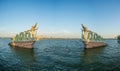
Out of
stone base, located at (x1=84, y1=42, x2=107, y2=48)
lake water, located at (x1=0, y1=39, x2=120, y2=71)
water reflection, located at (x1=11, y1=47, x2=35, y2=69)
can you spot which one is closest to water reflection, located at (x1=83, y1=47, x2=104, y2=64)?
lake water, located at (x1=0, y1=39, x2=120, y2=71)

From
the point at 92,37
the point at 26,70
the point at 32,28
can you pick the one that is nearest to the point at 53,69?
the point at 26,70

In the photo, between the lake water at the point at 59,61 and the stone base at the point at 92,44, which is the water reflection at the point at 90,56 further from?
the stone base at the point at 92,44

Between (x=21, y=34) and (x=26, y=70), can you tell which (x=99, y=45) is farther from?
(x=26, y=70)

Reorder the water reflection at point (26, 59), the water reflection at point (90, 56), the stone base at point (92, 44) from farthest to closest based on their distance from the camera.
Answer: the stone base at point (92, 44) < the water reflection at point (90, 56) < the water reflection at point (26, 59)

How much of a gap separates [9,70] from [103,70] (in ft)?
45.1

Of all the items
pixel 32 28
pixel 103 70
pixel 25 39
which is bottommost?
pixel 103 70

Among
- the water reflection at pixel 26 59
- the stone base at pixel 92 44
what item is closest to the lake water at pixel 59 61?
the water reflection at pixel 26 59

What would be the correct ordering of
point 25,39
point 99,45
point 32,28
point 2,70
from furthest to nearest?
point 99,45 → point 25,39 → point 32,28 → point 2,70

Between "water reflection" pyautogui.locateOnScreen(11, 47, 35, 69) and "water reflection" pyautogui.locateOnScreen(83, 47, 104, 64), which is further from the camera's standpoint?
"water reflection" pyautogui.locateOnScreen(83, 47, 104, 64)

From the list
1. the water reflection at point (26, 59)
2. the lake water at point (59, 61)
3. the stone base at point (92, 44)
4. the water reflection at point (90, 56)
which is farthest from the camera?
the stone base at point (92, 44)

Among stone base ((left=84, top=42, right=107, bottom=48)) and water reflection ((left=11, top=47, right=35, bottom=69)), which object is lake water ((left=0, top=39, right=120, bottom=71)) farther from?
stone base ((left=84, top=42, right=107, bottom=48))

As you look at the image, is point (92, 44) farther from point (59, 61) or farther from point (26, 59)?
point (26, 59)

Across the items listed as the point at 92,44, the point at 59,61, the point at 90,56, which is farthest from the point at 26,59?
the point at 92,44

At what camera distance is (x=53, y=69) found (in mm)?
23922
